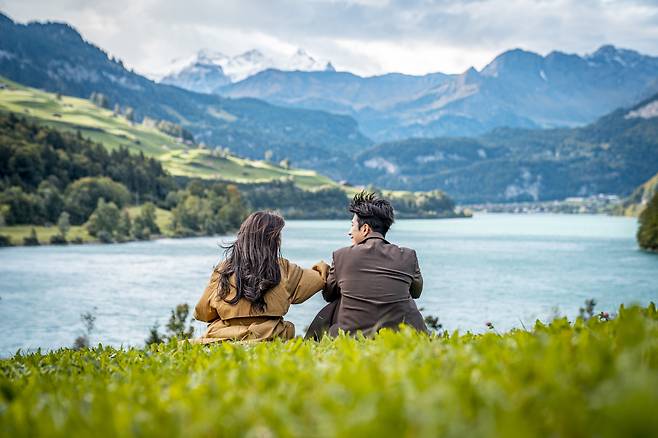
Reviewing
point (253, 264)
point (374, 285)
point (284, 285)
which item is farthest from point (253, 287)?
point (374, 285)

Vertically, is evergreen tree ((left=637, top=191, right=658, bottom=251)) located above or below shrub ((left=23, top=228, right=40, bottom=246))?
above

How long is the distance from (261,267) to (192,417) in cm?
524

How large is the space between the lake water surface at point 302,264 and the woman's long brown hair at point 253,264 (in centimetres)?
1747

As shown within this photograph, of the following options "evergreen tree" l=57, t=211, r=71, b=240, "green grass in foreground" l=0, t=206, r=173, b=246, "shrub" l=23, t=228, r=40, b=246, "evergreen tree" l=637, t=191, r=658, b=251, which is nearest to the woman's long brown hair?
"evergreen tree" l=637, t=191, r=658, b=251

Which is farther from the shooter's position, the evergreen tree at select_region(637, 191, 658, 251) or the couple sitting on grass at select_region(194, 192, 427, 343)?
the evergreen tree at select_region(637, 191, 658, 251)

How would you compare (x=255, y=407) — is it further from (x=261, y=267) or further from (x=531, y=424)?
(x=261, y=267)

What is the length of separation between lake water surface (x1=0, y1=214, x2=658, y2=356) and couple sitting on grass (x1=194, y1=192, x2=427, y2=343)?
16.8 metres

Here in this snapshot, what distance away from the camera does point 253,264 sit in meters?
8.07

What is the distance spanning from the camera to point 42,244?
11638cm

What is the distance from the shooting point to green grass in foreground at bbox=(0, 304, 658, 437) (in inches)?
93.2

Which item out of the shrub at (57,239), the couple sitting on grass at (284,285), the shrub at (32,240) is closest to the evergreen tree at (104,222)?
the shrub at (57,239)

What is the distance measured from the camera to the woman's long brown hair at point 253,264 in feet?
26.4

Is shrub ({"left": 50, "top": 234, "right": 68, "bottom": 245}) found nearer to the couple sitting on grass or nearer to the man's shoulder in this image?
the couple sitting on grass

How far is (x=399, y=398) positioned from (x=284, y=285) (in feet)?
18.6
